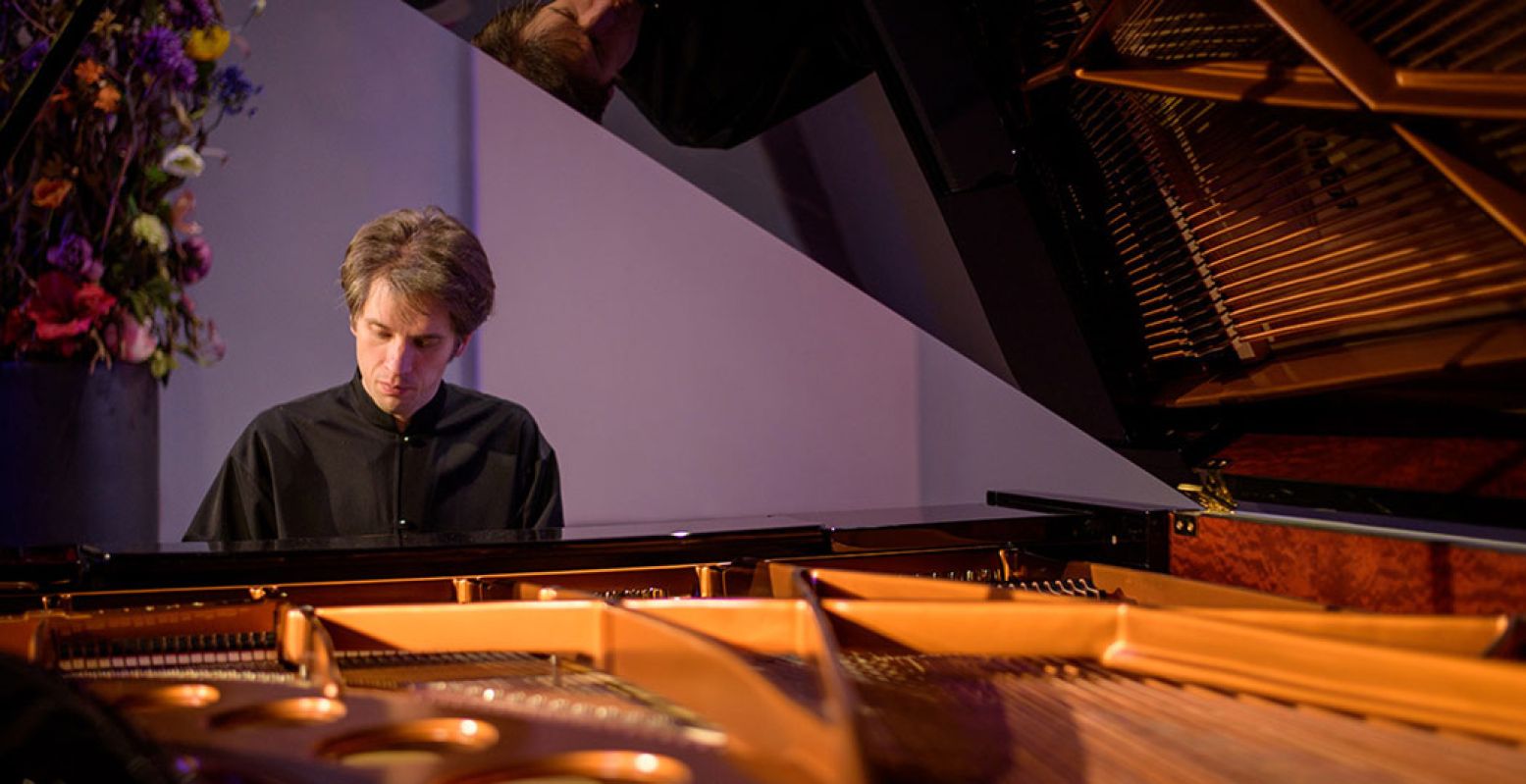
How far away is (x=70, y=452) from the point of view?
2.60 metres

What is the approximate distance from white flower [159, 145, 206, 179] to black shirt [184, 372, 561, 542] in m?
0.61

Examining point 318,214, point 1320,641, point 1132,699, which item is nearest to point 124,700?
point 1132,699

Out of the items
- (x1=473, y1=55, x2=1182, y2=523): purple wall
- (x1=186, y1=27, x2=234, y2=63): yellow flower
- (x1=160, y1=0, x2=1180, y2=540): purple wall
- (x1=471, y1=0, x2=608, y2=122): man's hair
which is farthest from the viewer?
(x1=473, y1=55, x2=1182, y2=523): purple wall

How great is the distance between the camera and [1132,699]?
1.22 metres

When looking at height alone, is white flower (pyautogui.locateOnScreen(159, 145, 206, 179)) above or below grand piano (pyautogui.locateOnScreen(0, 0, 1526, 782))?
above

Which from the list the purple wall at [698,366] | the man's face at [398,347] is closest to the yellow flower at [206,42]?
the man's face at [398,347]

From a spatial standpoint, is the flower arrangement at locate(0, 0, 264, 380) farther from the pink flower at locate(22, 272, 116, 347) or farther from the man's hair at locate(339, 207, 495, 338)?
the man's hair at locate(339, 207, 495, 338)

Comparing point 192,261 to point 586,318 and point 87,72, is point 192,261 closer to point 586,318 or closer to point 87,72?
point 87,72

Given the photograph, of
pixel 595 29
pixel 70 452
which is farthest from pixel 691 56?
pixel 70 452

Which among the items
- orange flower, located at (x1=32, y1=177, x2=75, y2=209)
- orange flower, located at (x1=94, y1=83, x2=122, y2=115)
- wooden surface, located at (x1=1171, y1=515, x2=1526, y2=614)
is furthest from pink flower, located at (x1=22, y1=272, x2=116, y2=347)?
wooden surface, located at (x1=1171, y1=515, x2=1526, y2=614)

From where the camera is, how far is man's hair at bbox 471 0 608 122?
2150 mm

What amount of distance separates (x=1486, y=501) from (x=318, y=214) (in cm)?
321

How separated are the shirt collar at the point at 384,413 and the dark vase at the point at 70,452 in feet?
1.54

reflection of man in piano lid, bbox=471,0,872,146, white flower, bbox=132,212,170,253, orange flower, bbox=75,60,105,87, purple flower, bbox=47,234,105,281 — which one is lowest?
purple flower, bbox=47,234,105,281
